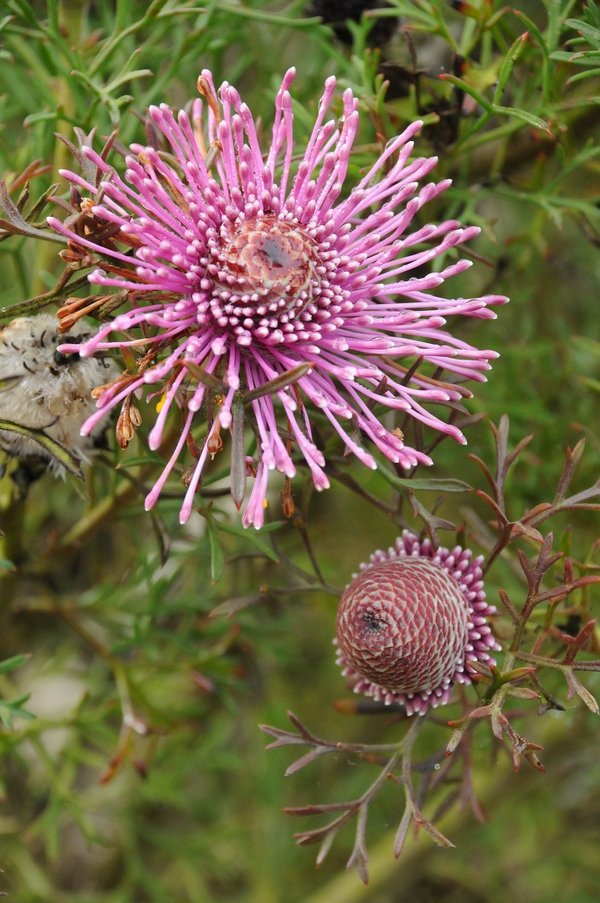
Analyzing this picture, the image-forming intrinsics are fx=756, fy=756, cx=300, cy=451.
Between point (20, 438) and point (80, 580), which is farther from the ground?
point (20, 438)

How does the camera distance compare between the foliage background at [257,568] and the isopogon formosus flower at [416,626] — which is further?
the foliage background at [257,568]

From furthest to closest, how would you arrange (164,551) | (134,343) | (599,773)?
(599,773) < (164,551) < (134,343)

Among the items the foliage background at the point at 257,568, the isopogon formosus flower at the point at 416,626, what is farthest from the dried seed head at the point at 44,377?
the isopogon formosus flower at the point at 416,626

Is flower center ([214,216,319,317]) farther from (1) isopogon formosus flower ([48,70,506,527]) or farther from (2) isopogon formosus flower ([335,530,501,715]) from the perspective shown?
(2) isopogon formosus flower ([335,530,501,715])

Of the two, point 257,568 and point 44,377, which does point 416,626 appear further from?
point 257,568

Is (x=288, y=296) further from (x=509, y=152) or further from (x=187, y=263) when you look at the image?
(x=509, y=152)

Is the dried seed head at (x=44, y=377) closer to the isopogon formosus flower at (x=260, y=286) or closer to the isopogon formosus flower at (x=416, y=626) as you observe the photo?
the isopogon formosus flower at (x=260, y=286)

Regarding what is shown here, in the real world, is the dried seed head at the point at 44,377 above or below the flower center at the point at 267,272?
below

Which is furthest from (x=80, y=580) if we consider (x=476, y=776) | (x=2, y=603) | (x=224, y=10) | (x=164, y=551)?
(x=224, y=10)
